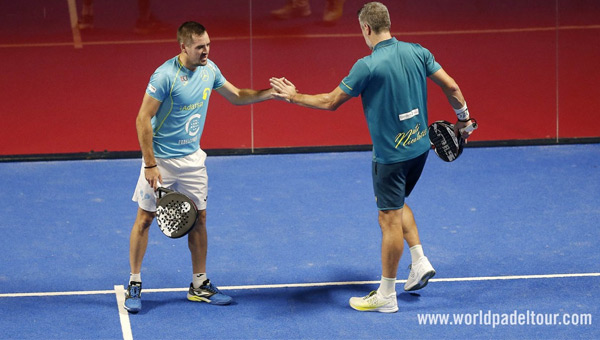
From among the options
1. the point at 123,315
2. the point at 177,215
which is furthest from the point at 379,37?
the point at 123,315

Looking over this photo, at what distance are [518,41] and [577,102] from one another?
1158 mm

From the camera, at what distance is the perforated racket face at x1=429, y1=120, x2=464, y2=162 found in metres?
7.32

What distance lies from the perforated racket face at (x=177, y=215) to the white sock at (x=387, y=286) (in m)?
1.50

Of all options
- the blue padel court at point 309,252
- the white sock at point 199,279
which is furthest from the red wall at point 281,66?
the white sock at point 199,279

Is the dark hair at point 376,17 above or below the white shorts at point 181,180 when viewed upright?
above

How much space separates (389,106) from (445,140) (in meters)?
0.90

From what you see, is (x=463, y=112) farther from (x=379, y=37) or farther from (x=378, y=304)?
(x=378, y=304)

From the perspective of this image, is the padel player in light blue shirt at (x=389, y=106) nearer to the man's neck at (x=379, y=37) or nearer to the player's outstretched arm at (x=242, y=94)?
the man's neck at (x=379, y=37)

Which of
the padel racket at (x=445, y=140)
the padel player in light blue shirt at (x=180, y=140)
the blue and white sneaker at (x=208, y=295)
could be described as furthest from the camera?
the padel racket at (x=445, y=140)

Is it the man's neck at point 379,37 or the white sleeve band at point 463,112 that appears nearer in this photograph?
the man's neck at point 379,37

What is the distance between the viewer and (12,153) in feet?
38.5

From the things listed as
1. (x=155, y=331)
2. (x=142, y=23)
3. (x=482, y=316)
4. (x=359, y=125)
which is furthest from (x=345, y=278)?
(x=142, y=23)

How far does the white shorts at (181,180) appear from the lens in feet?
22.7

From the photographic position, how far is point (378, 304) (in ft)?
22.6
